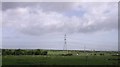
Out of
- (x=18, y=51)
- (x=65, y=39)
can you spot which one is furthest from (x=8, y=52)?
(x=65, y=39)

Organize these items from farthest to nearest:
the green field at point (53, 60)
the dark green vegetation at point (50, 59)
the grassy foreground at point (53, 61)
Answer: the dark green vegetation at point (50, 59)
the green field at point (53, 60)
the grassy foreground at point (53, 61)

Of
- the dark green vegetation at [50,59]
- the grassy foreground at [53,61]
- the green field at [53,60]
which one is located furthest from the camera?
the dark green vegetation at [50,59]

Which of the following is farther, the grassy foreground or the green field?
the green field

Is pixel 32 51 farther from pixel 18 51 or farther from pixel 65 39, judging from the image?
pixel 65 39

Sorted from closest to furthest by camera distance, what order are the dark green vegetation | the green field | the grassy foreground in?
the grassy foreground < the green field < the dark green vegetation

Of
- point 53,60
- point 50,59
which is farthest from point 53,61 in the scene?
point 50,59

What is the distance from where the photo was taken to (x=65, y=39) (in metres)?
78.8

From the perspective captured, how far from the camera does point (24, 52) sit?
110 m

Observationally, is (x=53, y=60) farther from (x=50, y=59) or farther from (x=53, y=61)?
(x=53, y=61)

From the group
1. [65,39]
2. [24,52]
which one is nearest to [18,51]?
[24,52]

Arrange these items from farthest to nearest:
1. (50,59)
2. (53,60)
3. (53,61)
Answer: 1. (50,59)
2. (53,60)
3. (53,61)

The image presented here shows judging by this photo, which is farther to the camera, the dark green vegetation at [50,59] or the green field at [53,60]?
the dark green vegetation at [50,59]

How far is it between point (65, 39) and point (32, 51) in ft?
131

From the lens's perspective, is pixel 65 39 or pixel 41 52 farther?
pixel 41 52
